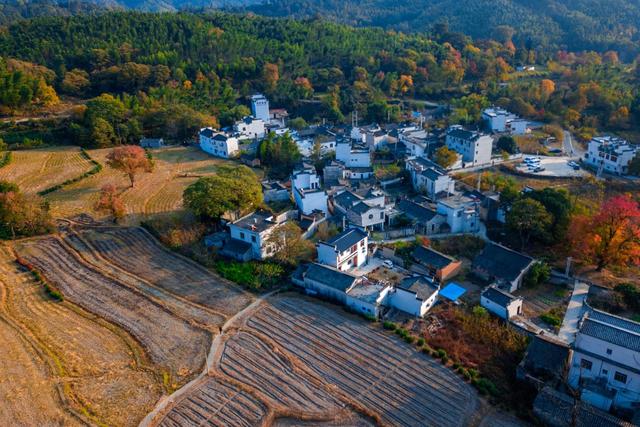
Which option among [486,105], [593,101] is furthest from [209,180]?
[593,101]

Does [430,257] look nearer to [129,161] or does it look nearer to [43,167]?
[129,161]

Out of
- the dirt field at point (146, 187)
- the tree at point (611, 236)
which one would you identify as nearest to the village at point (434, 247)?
the tree at point (611, 236)

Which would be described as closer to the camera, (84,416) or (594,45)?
(84,416)

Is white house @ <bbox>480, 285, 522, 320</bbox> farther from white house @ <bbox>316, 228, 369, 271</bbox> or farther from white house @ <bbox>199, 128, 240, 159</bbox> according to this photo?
white house @ <bbox>199, 128, 240, 159</bbox>

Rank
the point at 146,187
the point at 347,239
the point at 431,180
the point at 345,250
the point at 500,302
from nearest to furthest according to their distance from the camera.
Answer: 1. the point at 500,302
2. the point at 345,250
3. the point at 347,239
4. the point at 431,180
5. the point at 146,187

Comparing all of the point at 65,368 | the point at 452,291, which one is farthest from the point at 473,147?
the point at 65,368

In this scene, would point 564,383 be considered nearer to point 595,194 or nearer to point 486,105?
point 595,194

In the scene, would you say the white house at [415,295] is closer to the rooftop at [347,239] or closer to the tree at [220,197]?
the rooftop at [347,239]
